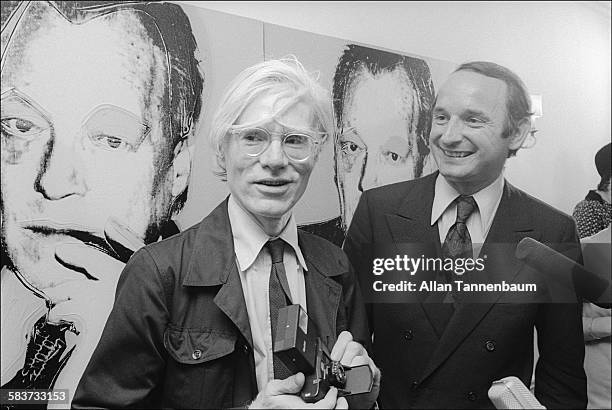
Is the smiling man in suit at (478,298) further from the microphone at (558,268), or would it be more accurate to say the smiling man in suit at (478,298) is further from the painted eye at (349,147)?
the painted eye at (349,147)

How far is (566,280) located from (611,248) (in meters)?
0.11

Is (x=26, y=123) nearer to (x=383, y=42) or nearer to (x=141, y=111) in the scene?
(x=141, y=111)

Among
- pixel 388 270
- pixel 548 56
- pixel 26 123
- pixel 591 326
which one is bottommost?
pixel 591 326

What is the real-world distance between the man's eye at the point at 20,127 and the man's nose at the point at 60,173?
0.03 metres

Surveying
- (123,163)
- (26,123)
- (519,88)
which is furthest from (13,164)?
(519,88)

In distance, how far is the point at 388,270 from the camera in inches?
45.2

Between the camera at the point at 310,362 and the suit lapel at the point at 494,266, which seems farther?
the suit lapel at the point at 494,266

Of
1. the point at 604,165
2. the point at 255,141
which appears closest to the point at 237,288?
the point at 255,141

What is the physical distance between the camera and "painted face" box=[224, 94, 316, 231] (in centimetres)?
98

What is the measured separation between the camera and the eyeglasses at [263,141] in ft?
3.24

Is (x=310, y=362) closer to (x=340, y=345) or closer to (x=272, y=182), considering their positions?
(x=340, y=345)

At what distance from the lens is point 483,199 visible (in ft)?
3.69

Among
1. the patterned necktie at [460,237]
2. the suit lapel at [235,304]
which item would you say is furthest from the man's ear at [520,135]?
the suit lapel at [235,304]

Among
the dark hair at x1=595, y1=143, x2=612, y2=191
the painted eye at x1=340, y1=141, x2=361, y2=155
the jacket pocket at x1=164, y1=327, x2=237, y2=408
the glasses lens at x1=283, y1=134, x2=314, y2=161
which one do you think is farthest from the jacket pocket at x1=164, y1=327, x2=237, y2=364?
the dark hair at x1=595, y1=143, x2=612, y2=191
